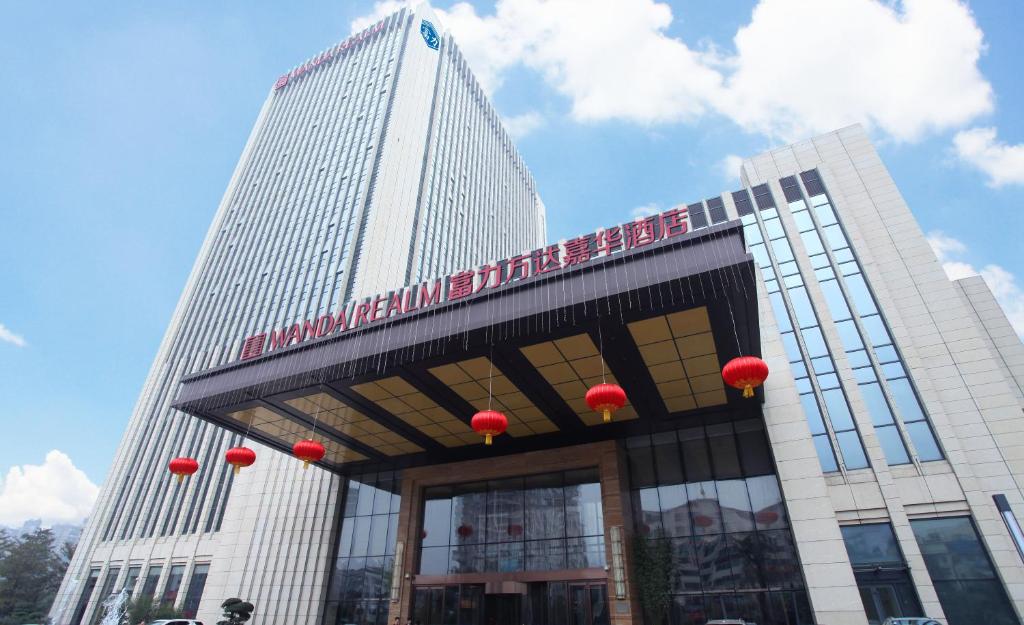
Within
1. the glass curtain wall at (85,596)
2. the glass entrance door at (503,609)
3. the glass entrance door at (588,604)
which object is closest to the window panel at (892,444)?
the glass entrance door at (588,604)

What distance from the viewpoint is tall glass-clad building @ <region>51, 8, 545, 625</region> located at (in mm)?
32844

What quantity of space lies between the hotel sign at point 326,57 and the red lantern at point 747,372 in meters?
64.8

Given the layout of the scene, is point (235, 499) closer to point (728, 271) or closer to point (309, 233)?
point (728, 271)

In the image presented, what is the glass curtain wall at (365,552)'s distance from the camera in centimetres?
1911

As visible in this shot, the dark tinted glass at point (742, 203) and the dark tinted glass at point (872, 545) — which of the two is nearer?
the dark tinted glass at point (872, 545)

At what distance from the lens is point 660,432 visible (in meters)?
17.7

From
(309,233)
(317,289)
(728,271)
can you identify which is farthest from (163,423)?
(728,271)

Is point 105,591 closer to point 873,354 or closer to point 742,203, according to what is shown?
point 742,203

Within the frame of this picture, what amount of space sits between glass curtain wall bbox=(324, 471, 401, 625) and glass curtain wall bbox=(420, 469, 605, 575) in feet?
5.50

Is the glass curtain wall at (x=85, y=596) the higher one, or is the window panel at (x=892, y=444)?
the window panel at (x=892, y=444)

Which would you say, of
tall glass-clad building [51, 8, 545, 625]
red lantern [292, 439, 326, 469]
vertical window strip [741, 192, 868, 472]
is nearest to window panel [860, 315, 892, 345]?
vertical window strip [741, 192, 868, 472]

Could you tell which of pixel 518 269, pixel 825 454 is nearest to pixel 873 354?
pixel 825 454

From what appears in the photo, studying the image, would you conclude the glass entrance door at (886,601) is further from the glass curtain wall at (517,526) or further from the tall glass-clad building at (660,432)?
the glass curtain wall at (517,526)

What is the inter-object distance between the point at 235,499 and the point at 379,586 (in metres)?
7.67
